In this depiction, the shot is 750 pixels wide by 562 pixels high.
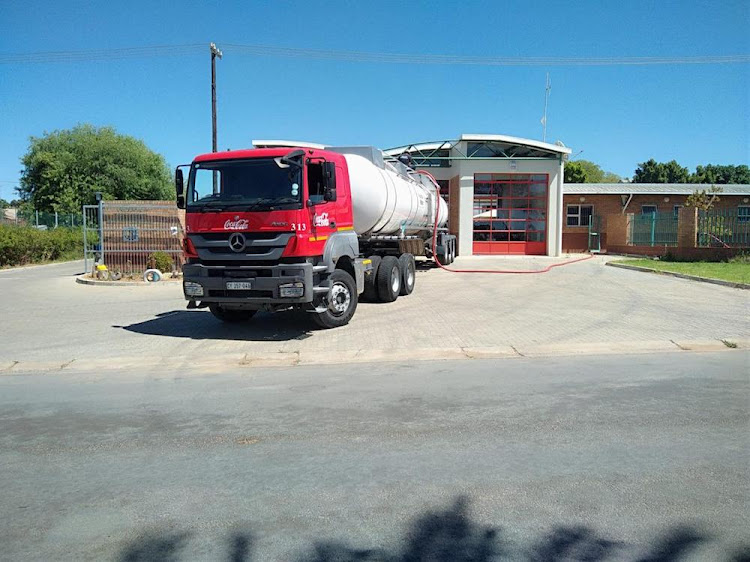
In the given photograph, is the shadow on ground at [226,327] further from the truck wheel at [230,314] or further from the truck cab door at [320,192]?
the truck cab door at [320,192]

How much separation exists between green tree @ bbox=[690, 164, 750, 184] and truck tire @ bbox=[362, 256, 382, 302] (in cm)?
6929

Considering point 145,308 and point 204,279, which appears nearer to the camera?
point 204,279

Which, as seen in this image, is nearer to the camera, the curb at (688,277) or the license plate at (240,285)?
the license plate at (240,285)

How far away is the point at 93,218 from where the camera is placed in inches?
900

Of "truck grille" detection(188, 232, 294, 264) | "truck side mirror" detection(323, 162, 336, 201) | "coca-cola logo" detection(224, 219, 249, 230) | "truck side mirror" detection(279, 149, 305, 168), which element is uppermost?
"truck side mirror" detection(279, 149, 305, 168)

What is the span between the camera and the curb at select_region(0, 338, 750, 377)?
28.3 feet

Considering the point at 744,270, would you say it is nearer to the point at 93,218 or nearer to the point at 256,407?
the point at 256,407

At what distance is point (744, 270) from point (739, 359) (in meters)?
14.2

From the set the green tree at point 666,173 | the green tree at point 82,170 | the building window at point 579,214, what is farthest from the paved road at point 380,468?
the green tree at point 666,173

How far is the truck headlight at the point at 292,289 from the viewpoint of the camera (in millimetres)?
9961

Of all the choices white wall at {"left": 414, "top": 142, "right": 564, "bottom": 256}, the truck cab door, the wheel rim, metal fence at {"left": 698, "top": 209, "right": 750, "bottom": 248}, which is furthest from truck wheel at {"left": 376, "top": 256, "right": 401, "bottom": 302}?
white wall at {"left": 414, "top": 142, "right": 564, "bottom": 256}

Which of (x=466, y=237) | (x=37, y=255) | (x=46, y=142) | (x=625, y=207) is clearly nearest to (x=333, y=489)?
(x=466, y=237)

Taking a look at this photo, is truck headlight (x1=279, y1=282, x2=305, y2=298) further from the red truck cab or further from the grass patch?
the grass patch

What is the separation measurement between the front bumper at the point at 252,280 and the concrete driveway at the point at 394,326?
2.37ft
